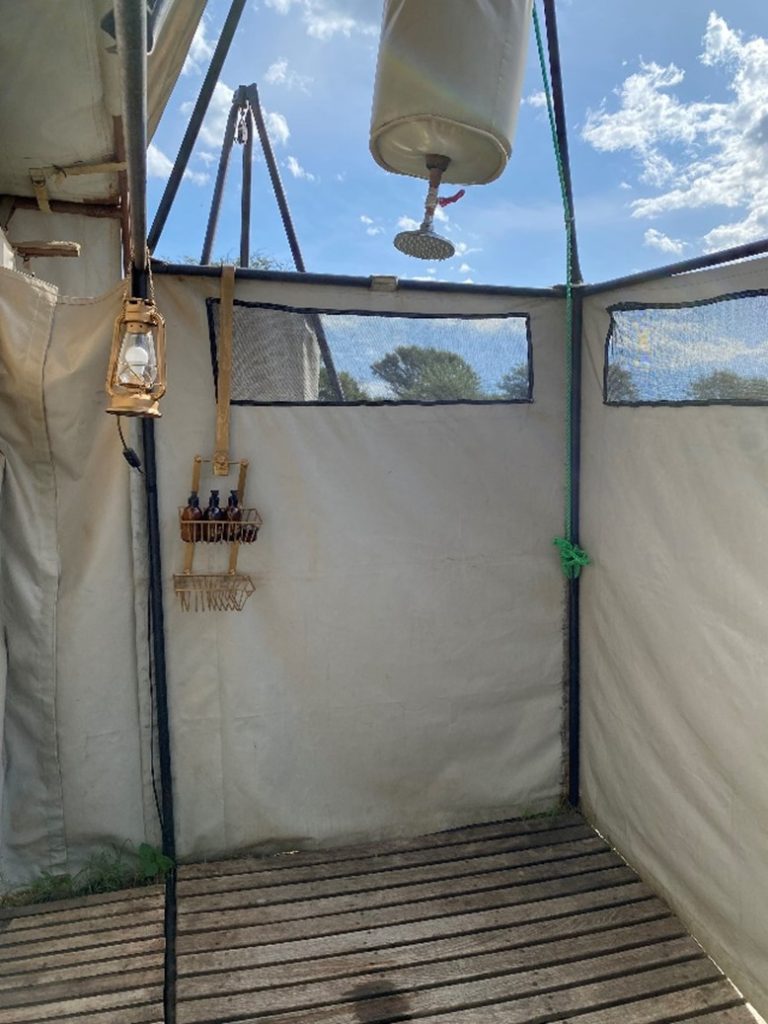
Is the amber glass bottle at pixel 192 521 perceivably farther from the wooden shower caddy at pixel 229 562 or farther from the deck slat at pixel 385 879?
the deck slat at pixel 385 879

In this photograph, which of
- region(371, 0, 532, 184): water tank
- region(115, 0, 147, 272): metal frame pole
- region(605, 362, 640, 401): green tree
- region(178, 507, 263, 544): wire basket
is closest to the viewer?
region(115, 0, 147, 272): metal frame pole

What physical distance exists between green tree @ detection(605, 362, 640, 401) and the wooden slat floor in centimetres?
157

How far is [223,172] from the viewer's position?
2.73m

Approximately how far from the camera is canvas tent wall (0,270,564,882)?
211cm

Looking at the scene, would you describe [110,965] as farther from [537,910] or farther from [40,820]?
[537,910]

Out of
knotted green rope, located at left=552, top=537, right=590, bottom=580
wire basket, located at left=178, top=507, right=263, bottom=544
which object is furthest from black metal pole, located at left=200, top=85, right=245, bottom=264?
knotted green rope, located at left=552, top=537, right=590, bottom=580

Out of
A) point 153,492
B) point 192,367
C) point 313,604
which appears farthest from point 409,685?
point 192,367

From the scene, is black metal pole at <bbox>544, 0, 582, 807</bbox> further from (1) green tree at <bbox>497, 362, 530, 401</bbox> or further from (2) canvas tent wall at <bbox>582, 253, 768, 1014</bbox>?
(1) green tree at <bbox>497, 362, 530, 401</bbox>

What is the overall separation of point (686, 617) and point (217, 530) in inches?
57.0

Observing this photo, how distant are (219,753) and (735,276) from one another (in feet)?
6.93

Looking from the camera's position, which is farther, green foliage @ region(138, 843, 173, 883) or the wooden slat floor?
green foliage @ region(138, 843, 173, 883)

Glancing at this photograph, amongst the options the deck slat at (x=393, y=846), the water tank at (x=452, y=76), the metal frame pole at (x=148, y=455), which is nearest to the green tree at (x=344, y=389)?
the metal frame pole at (x=148, y=455)

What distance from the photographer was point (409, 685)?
248 cm

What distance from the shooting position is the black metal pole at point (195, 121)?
6.37ft
